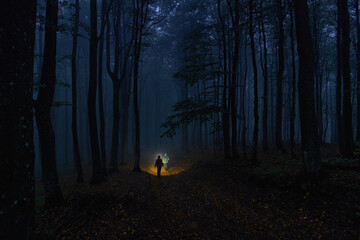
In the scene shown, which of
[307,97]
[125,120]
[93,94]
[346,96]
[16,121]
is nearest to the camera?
[16,121]

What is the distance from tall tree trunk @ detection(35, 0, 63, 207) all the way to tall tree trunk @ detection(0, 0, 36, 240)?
4826 mm

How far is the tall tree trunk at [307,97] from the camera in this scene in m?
7.28

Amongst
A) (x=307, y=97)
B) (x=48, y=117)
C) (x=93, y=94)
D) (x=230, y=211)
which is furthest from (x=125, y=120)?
(x=307, y=97)

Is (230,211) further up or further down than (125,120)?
further down

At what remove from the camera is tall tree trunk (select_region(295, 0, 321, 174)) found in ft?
23.9

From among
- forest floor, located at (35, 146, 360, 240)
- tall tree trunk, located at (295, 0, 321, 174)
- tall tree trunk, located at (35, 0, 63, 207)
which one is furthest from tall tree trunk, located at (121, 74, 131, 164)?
tall tree trunk, located at (295, 0, 321, 174)

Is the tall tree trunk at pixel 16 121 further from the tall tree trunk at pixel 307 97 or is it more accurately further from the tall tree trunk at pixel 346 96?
the tall tree trunk at pixel 346 96

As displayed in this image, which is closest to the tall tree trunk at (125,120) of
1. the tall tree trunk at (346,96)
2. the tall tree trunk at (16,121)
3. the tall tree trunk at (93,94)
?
the tall tree trunk at (93,94)

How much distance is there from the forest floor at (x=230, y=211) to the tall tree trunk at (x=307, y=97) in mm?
808

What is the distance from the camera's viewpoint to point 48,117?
7082 millimetres

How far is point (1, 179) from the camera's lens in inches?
92.2

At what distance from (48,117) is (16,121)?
17.8 feet

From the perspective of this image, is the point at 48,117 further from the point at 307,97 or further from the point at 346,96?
the point at 346,96

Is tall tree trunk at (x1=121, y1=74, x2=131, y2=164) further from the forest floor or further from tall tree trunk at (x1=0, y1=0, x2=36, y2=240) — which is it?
tall tree trunk at (x1=0, y1=0, x2=36, y2=240)
